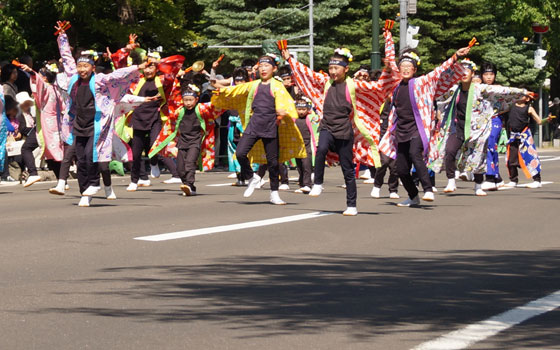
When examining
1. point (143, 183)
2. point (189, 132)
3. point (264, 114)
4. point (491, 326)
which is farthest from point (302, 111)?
point (491, 326)

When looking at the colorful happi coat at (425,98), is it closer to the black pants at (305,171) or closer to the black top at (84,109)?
the black pants at (305,171)

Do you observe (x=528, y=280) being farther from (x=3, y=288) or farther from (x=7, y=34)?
(x=7, y=34)

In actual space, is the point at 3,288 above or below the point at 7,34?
below

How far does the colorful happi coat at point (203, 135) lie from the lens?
58.9ft

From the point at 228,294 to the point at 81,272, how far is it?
4.80 ft

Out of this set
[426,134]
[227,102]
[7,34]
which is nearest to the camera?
[426,134]

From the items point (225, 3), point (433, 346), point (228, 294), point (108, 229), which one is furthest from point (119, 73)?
point (225, 3)

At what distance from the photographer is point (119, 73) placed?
1483cm

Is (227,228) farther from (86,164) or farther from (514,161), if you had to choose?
(514,161)

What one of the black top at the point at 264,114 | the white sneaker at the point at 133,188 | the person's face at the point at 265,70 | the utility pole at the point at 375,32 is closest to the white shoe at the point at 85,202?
the black top at the point at 264,114

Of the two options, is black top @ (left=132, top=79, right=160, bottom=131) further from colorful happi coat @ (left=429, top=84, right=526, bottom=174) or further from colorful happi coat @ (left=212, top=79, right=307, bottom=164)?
colorful happi coat @ (left=429, top=84, right=526, bottom=174)

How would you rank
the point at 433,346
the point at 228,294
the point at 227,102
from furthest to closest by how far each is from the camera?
1. the point at 227,102
2. the point at 228,294
3. the point at 433,346

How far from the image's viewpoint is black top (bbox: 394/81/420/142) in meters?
14.5

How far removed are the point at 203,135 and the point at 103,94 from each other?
3321 mm
